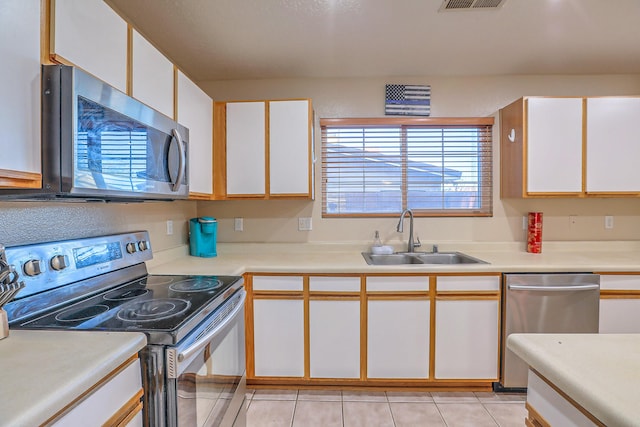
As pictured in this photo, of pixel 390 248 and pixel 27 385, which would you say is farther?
pixel 390 248

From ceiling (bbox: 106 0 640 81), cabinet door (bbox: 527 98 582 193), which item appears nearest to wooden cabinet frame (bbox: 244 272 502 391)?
cabinet door (bbox: 527 98 582 193)

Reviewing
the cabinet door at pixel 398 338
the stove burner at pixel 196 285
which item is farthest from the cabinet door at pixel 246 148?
the cabinet door at pixel 398 338

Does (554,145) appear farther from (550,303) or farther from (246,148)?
(246,148)

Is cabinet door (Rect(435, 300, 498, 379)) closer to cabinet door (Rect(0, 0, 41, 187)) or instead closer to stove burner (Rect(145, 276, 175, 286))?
stove burner (Rect(145, 276, 175, 286))

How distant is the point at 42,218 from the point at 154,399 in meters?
0.90

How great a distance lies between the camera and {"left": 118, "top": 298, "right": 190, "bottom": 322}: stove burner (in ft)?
3.78

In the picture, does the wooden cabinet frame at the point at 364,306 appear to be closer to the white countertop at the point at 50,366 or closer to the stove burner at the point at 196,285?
the stove burner at the point at 196,285

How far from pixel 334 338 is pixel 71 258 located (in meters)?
1.53

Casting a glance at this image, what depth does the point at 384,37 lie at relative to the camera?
2135 millimetres

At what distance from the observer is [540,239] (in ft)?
8.54

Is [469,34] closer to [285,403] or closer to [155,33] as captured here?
[155,33]

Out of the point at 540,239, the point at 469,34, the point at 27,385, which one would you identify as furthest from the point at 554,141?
the point at 27,385

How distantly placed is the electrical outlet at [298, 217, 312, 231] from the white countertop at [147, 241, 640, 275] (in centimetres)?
15

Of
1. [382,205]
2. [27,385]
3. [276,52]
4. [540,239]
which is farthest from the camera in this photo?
[382,205]
